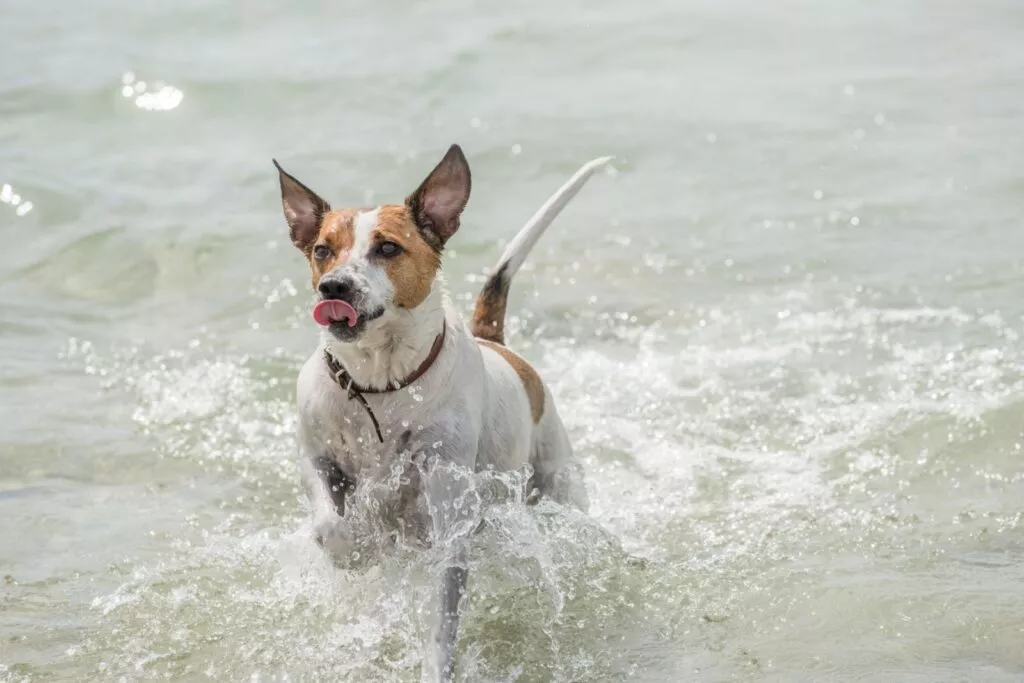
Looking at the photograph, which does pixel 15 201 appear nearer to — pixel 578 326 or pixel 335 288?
pixel 578 326

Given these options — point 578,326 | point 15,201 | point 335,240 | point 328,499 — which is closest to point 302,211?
point 335,240

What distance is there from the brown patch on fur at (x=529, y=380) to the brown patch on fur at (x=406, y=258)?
86 centimetres

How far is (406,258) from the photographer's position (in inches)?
186

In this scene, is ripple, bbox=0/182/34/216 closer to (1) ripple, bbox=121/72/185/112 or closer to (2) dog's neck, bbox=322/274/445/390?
(1) ripple, bbox=121/72/185/112

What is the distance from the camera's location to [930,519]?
6.30 metres

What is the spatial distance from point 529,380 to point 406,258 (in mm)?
1145

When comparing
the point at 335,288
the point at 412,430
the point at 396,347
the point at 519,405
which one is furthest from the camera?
the point at 519,405

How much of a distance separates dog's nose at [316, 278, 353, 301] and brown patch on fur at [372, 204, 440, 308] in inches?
8.9

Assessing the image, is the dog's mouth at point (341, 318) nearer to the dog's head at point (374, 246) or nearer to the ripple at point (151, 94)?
the dog's head at point (374, 246)

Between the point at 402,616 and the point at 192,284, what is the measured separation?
17.3ft

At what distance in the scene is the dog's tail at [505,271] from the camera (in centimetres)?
592

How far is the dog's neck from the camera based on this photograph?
15.6 feet

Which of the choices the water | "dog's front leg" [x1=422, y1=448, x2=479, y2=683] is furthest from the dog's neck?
the water

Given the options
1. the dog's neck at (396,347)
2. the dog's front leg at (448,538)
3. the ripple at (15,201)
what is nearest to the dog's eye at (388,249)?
the dog's neck at (396,347)
